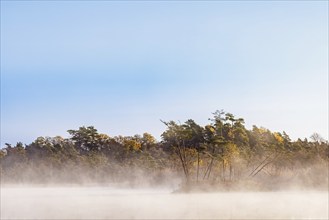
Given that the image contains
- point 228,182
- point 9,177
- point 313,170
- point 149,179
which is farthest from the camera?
point 9,177

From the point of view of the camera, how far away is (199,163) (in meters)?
33.4

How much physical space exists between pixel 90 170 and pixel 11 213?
29.0 meters

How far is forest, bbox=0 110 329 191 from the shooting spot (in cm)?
2938

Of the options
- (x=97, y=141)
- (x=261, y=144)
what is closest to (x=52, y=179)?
(x=97, y=141)

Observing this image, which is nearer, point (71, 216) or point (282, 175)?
point (71, 216)

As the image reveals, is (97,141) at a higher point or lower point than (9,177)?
higher

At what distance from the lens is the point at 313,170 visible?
30938mm

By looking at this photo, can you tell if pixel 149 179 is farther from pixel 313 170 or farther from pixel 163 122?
pixel 313 170

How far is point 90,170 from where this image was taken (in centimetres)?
4488

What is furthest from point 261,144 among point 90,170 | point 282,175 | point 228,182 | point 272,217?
point 272,217

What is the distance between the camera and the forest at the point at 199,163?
2938 centimetres

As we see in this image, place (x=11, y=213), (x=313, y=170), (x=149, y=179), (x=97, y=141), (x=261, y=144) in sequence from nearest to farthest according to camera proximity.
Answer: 1. (x=11, y=213)
2. (x=313, y=170)
3. (x=261, y=144)
4. (x=149, y=179)
5. (x=97, y=141)

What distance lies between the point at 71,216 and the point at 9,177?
32.7 metres

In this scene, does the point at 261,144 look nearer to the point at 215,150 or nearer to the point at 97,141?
the point at 215,150
